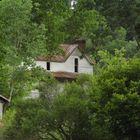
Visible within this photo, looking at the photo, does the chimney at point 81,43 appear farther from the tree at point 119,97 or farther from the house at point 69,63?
the tree at point 119,97

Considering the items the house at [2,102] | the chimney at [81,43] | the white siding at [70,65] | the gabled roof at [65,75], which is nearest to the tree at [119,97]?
the house at [2,102]

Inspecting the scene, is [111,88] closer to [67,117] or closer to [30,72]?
[67,117]

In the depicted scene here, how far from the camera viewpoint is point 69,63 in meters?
61.1

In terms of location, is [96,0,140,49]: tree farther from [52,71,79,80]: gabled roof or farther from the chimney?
the chimney

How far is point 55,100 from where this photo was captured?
2425 cm

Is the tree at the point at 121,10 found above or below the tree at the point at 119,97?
above

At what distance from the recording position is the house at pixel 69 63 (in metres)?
59.4

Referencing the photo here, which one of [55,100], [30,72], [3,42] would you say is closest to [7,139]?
[55,100]

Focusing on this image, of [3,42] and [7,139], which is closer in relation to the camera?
[7,139]

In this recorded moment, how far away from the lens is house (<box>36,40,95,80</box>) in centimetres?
5938

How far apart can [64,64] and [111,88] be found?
38489 mm

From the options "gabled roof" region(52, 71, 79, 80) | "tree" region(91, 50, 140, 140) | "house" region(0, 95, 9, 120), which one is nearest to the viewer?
"tree" region(91, 50, 140, 140)

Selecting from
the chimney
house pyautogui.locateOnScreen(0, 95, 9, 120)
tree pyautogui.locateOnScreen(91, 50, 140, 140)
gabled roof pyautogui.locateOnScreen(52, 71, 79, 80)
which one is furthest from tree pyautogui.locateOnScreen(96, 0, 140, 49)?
the chimney

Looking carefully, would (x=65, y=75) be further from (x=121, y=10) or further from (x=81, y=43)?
(x=121, y=10)
